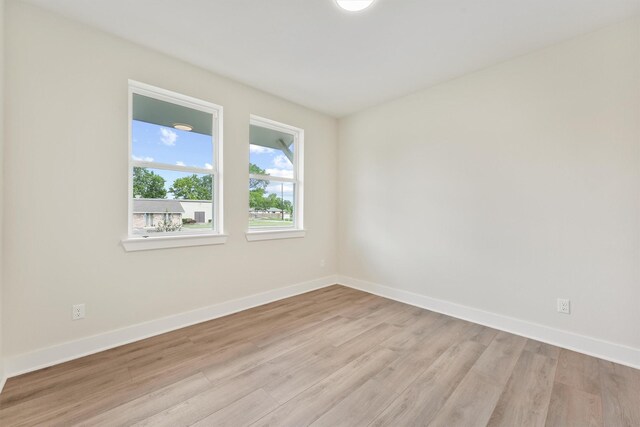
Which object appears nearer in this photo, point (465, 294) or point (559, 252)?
point (559, 252)

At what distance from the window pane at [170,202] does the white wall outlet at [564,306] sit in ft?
11.3

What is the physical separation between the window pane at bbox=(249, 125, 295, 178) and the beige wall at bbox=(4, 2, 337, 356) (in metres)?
0.66

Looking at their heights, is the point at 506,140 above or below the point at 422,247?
above

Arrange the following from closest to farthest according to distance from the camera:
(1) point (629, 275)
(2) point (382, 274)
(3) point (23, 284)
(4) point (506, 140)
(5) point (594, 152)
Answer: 1. (3) point (23, 284)
2. (1) point (629, 275)
3. (5) point (594, 152)
4. (4) point (506, 140)
5. (2) point (382, 274)

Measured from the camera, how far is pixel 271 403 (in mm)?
1642

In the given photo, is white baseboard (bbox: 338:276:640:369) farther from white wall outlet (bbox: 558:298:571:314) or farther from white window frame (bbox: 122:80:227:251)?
white window frame (bbox: 122:80:227:251)

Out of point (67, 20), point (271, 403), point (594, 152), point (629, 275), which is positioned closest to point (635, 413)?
point (629, 275)

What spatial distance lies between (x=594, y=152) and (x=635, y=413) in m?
1.83

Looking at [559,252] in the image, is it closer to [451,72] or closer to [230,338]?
[451,72]

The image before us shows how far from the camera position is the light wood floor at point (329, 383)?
1.54m

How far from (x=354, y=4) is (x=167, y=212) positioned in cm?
241

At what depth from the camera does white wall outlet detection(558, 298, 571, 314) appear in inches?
92.4

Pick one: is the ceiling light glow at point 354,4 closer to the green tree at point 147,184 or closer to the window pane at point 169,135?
the window pane at point 169,135

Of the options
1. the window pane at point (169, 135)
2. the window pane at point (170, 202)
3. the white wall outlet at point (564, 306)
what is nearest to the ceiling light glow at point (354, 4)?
the window pane at point (169, 135)
